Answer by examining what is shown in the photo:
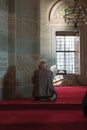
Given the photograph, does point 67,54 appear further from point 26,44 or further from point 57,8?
point 26,44

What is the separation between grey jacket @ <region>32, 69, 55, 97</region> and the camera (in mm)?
11234

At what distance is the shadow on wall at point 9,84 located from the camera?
11867 millimetres

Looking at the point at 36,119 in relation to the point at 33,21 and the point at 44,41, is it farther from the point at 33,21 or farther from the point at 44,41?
the point at 44,41

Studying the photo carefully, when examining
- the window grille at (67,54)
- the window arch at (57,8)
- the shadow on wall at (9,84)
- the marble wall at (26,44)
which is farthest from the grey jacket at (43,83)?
the window grille at (67,54)

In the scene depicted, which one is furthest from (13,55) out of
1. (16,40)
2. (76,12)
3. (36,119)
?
(76,12)

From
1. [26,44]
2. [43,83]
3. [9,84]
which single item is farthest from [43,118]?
[26,44]

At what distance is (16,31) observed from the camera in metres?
12.3

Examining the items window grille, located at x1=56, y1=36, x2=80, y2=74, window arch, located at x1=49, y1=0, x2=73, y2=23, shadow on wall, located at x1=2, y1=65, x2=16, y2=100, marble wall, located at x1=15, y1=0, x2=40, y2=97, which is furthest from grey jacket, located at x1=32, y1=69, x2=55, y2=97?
window grille, located at x1=56, y1=36, x2=80, y2=74

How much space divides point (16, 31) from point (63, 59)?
8.65 metres

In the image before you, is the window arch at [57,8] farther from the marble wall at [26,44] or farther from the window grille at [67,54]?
the marble wall at [26,44]

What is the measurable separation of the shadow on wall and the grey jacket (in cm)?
109

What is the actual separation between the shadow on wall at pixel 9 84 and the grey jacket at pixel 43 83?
1091 millimetres

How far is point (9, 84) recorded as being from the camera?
11984 mm

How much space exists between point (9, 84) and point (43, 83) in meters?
1.39
